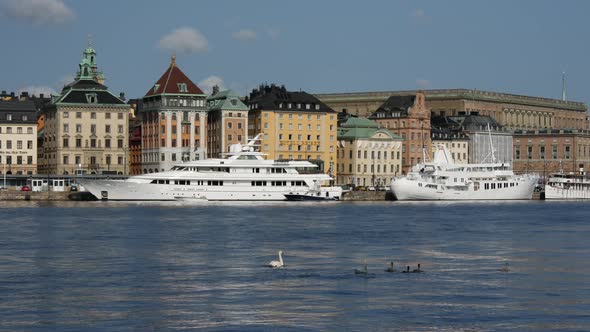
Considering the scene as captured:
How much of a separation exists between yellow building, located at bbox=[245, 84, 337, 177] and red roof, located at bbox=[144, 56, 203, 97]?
37.3 feet

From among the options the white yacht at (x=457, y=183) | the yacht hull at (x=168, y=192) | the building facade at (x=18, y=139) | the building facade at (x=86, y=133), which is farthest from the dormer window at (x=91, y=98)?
the white yacht at (x=457, y=183)

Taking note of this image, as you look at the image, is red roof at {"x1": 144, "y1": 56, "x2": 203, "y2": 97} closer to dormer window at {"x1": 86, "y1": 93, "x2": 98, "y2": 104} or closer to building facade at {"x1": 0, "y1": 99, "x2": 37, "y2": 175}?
dormer window at {"x1": 86, "y1": 93, "x2": 98, "y2": 104}

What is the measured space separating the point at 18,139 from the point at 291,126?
42768 mm

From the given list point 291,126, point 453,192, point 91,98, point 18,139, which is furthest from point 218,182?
point 291,126

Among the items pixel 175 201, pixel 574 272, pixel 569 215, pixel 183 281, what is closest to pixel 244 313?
pixel 183 281

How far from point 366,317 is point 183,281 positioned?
11.9 metres

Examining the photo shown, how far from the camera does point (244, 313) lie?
1784 inches

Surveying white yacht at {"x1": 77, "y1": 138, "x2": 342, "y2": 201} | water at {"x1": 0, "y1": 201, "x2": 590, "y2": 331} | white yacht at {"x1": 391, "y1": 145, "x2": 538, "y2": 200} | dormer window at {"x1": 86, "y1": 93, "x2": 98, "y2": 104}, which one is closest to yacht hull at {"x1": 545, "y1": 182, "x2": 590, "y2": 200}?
white yacht at {"x1": 391, "y1": 145, "x2": 538, "y2": 200}

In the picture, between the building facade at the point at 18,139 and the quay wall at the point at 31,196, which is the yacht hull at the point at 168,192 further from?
the building facade at the point at 18,139

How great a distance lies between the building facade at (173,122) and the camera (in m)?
183

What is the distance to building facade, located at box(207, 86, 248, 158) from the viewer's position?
18525 centimetres

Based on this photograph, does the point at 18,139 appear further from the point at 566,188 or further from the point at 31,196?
the point at 566,188

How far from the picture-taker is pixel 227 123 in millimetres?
185500

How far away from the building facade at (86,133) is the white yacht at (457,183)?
136 ft
